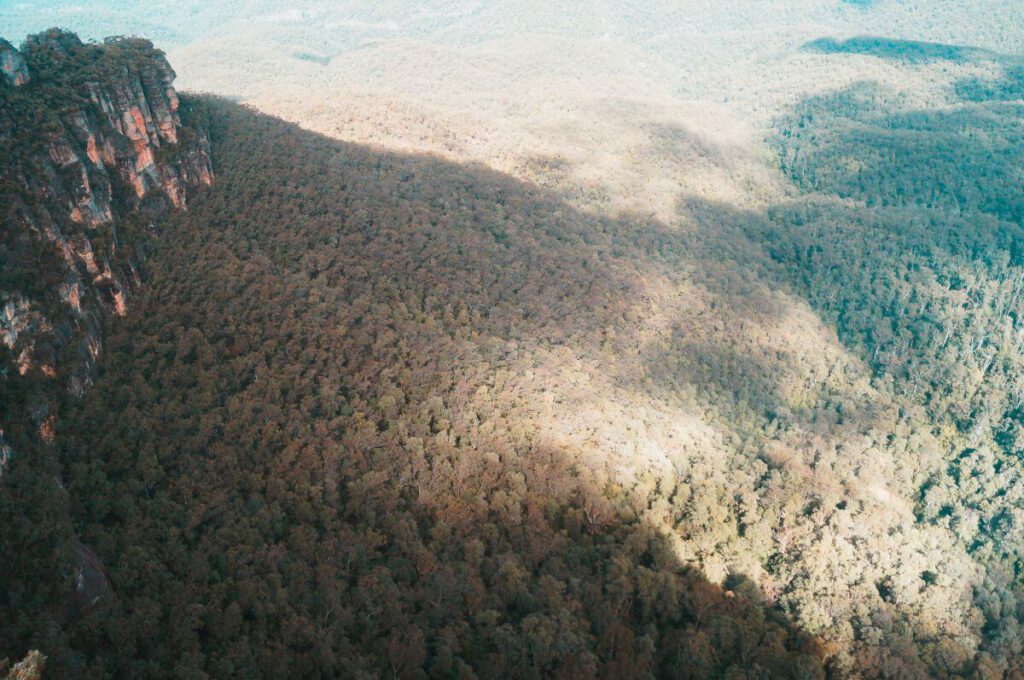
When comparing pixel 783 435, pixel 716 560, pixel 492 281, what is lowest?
pixel 783 435

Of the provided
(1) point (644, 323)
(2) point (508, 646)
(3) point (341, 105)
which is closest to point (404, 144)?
(3) point (341, 105)

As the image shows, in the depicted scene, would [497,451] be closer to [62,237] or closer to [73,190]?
[62,237]

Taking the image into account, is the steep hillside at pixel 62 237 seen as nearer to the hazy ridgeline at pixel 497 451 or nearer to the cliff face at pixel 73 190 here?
the cliff face at pixel 73 190

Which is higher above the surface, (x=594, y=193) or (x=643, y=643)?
(x=594, y=193)

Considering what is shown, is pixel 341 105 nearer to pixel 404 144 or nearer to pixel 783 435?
pixel 404 144

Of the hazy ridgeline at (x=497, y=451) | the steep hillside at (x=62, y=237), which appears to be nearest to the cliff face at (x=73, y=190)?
the steep hillside at (x=62, y=237)

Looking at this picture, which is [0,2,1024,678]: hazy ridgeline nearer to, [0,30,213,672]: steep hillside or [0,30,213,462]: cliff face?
[0,30,213,672]: steep hillside
